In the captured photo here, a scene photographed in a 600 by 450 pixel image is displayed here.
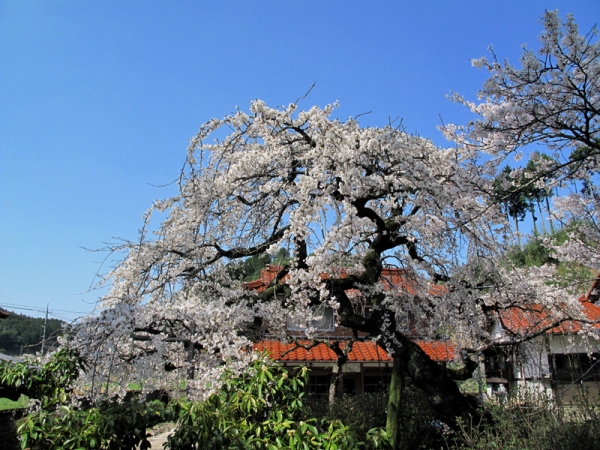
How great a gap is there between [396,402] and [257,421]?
291cm

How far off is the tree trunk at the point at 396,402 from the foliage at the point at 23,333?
4015 millimetres

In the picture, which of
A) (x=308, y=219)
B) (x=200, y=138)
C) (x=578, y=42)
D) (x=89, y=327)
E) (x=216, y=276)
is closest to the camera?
(x=578, y=42)

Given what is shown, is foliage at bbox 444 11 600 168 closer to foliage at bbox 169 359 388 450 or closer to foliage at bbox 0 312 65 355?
foliage at bbox 169 359 388 450

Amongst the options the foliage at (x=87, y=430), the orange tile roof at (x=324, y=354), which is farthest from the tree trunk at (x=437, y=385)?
the orange tile roof at (x=324, y=354)

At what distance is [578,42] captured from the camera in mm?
3375

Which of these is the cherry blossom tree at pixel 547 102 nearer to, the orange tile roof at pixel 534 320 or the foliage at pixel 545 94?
the foliage at pixel 545 94

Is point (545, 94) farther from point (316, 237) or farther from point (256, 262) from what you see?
point (256, 262)

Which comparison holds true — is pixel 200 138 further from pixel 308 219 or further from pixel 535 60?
pixel 535 60

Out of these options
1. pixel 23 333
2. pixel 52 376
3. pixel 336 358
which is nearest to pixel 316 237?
pixel 52 376

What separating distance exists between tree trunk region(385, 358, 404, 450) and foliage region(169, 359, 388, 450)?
2.09 meters

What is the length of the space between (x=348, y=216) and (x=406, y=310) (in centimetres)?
278

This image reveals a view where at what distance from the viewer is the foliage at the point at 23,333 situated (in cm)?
441

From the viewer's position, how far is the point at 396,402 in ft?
17.6

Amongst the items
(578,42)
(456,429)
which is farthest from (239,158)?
(456,429)
